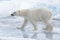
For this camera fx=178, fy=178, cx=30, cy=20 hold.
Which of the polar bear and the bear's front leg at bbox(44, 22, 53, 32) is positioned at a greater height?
the polar bear

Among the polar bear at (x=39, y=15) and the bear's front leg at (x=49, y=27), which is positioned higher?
the polar bear at (x=39, y=15)

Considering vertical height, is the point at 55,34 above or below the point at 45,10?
below

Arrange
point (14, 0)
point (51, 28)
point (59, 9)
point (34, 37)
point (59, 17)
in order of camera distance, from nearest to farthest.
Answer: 1. point (34, 37)
2. point (51, 28)
3. point (59, 17)
4. point (59, 9)
5. point (14, 0)

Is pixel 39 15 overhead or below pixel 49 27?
overhead

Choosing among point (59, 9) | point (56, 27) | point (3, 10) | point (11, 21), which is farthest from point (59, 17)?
Answer: point (3, 10)

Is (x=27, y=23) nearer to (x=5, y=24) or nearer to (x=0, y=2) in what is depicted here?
(x=5, y=24)

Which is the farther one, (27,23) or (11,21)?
(11,21)

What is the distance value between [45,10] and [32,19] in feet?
0.53

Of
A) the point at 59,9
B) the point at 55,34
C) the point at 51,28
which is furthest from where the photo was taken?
the point at 59,9

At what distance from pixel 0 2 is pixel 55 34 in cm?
141

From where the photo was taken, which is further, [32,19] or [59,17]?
[59,17]

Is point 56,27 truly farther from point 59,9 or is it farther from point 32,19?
point 59,9

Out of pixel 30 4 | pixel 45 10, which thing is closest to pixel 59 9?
pixel 30 4

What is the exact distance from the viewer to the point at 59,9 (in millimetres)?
2664
